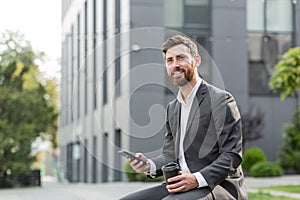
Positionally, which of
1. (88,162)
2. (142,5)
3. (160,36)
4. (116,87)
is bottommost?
(88,162)

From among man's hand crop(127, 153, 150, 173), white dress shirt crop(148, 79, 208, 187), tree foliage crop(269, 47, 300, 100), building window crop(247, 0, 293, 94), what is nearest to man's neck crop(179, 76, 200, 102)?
white dress shirt crop(148, 79, 208, 187)

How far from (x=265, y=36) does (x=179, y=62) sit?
23560mm

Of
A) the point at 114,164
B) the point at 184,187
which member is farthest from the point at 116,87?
the point at 184,187

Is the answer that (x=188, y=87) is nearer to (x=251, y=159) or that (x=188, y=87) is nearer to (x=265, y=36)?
(x=251, y=159)

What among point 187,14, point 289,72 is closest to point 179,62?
point 289,72

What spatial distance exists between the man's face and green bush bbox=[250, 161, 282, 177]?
19191mm

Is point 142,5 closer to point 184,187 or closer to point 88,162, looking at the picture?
point 88,162

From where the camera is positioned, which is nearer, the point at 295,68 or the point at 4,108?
the point at 295,68

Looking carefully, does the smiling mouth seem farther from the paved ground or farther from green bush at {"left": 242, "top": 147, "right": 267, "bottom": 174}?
green bush at {"left": 242, "top": 147, "right": 267, "bottom": 174}

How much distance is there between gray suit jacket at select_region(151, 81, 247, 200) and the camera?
127 inches

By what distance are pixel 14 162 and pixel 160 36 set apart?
2226 cm

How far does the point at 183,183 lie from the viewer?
319 centimetres

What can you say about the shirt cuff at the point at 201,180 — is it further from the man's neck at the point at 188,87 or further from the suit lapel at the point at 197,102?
the man's neck at the point at 188,87

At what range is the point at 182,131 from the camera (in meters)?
3.46
